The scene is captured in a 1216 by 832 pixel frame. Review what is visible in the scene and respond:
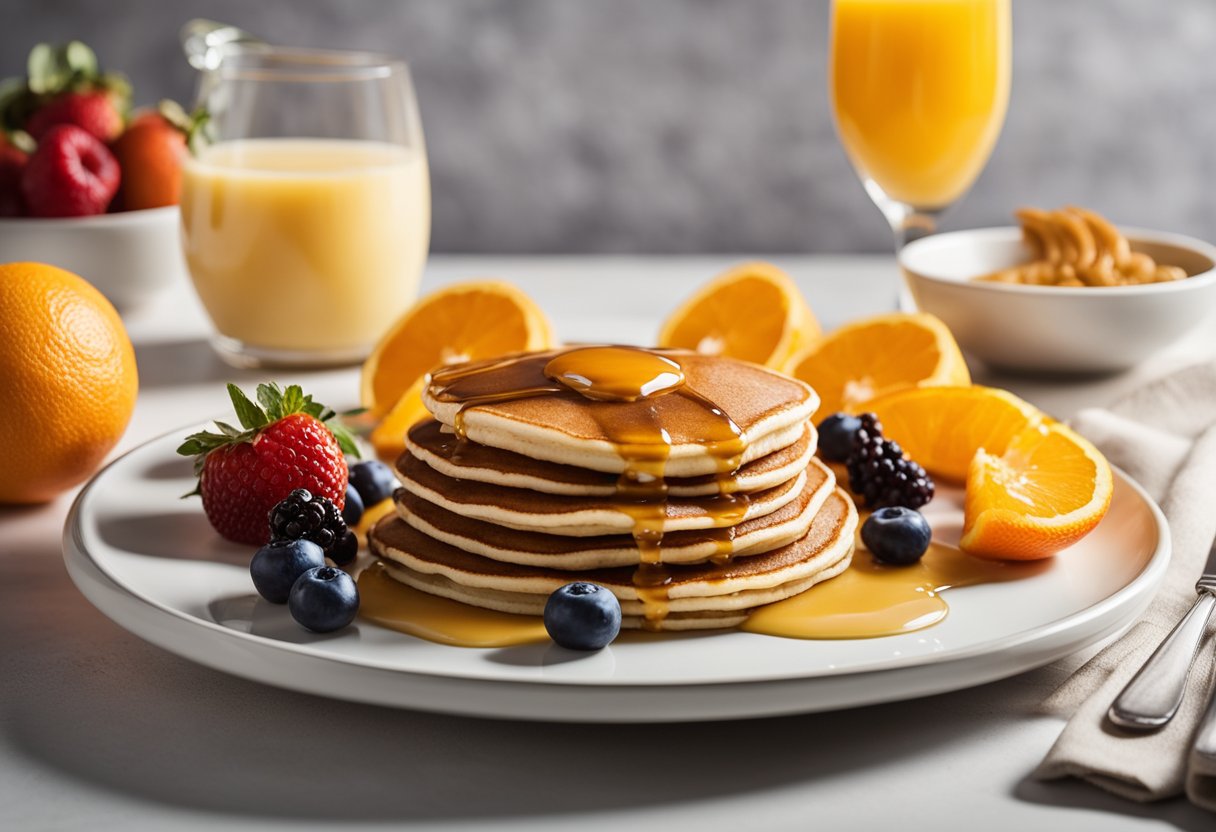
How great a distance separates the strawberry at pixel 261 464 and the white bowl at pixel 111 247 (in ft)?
3.09

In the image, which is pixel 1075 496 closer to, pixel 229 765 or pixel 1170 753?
pixel 1170 753

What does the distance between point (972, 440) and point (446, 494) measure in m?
0.70

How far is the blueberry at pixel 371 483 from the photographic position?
1554mm

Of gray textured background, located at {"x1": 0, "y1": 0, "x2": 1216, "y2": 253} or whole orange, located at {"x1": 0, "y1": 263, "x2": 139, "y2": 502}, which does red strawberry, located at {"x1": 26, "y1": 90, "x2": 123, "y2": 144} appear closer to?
whole orange, located at {"x1": 0, "y1": 263, "x2": 139, "y2": 502}

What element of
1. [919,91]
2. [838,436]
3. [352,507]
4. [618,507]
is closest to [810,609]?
[618,507]

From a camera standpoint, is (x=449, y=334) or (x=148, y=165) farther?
(x=148, y=165)

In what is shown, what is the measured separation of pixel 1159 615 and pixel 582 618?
1.97 ft

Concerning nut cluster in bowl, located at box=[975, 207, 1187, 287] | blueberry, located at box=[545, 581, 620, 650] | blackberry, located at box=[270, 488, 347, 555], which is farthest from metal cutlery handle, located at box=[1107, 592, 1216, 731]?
nut cluster in bowl, located at box=[975, 207, 1187, 287]

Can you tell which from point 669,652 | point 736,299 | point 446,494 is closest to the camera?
point 669,652

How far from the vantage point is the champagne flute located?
7.71ft

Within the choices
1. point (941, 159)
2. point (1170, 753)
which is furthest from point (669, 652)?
point (941, 159)

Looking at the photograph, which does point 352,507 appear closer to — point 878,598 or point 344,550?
point 344,550

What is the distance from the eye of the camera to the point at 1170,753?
100 cm

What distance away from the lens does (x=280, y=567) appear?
1.22 meters
